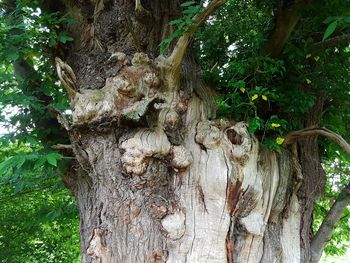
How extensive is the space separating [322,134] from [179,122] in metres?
1.12

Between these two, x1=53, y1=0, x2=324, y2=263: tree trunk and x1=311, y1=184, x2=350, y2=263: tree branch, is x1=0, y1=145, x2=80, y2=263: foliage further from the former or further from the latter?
x1=311, y1=184, x2=350, y2=263: tree branch

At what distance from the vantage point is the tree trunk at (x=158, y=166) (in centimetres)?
260

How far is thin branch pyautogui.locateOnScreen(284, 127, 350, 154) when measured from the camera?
114 inches

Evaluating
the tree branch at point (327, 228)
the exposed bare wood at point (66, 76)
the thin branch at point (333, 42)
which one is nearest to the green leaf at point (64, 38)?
the exposed bare wood at point (66, 76)

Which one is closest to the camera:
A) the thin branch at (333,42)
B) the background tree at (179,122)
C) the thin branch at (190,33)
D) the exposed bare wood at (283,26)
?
the thin branch at (190,33)

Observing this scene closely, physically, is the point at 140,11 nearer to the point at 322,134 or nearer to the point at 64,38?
the point at 64,38

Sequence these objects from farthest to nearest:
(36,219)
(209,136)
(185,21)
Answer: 1. (36,219)
2. (209,136)
3. (185,21)

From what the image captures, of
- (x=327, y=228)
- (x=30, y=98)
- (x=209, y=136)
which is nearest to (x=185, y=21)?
(x=209, y=136)

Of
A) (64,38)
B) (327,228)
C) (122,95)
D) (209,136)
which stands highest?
(64,38)

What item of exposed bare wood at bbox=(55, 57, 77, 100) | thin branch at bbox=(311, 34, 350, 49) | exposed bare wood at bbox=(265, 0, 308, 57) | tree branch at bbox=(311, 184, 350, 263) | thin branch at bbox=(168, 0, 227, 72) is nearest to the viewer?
thin branch at bbox=(168, 0, 227, 72)

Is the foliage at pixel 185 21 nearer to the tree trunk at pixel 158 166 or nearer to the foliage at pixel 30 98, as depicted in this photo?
the tree trunk at pixel 158 166

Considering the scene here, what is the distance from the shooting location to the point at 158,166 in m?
2.70

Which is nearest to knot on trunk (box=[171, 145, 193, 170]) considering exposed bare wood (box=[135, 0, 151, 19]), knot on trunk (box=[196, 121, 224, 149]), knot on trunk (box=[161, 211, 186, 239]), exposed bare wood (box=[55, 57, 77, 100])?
knot on trunk (box=[196, 121, 224, 149])

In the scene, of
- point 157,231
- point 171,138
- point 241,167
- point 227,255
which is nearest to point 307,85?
point 241,167
